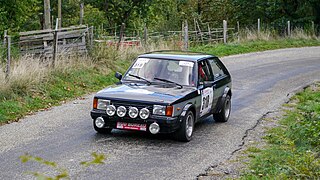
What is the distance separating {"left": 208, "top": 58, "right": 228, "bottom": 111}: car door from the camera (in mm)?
11195

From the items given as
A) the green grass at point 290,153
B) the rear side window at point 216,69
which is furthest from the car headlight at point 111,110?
the rear side window at point 216,69

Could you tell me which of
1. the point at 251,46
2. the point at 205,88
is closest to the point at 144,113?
the point at 205,88

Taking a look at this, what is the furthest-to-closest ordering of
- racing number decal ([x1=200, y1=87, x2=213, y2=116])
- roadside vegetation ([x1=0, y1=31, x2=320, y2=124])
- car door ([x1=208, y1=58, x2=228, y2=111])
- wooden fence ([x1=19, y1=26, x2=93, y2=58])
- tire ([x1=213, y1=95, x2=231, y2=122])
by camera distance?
wooden fence ([x1=19, y1=26, x2=93, y2=58]) < roadside vegetation ([x1=0, y1=31, x2=320, y2=124]) < tire ([x1=213, y1=95, x2=231, y2=122]) < car door ([x1=208, y1=58, x2=228, y2=111]) < racing number decal ([x1=200, y1=87, x2=213, y2=116])

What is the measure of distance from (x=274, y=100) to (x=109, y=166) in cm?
811

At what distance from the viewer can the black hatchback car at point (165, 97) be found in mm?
9289

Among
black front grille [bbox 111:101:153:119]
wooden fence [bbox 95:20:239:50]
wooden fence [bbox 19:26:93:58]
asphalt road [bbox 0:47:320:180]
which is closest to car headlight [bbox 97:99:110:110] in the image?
black front grille [bbox 111:101:153:119]

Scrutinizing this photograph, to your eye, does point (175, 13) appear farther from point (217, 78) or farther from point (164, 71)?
point (164, 71)

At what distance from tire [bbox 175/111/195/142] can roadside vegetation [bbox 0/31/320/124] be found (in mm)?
3822

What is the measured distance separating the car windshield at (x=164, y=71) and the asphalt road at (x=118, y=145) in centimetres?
105

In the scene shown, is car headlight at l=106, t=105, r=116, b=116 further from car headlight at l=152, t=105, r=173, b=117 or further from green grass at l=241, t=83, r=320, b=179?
green grass at l=241, t=83, r=320, b=179

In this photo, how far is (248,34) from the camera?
33.9 m

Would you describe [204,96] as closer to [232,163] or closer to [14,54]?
[232,163]

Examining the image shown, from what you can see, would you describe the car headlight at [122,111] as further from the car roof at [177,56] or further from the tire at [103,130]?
the car roof at [177,56]

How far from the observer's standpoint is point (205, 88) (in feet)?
34.5
